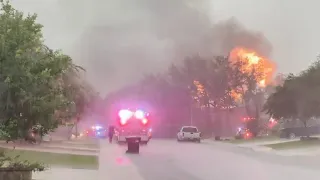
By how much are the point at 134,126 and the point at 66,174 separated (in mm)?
15487

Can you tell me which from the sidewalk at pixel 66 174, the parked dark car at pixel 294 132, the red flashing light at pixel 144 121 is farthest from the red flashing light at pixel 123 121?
the parked dark car at pixel 294 132

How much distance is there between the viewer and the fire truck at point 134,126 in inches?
1115

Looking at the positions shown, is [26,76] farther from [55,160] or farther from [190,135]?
[190,135]

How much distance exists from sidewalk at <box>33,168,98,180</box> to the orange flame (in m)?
49.0

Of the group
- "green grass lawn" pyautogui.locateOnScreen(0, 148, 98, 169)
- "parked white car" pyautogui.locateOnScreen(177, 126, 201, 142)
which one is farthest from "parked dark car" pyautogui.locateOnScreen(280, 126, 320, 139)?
"green grass lawn" pyautogui.locateOnScreen(0, 148, 98, 169)

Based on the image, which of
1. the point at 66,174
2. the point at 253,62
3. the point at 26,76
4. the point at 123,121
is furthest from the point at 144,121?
the point at 253,62

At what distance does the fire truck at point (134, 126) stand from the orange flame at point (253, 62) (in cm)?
3459

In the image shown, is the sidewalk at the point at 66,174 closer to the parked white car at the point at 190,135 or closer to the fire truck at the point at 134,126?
the fire truck at the point at 134,126

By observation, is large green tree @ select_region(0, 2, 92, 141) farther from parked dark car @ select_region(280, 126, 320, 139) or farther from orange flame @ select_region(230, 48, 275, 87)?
orange flame @ select_region(230, 48, 275, 87)

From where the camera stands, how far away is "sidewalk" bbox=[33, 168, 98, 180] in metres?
12.1

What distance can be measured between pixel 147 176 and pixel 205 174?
1677 mm

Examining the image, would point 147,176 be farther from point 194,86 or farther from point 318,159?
point 194,86

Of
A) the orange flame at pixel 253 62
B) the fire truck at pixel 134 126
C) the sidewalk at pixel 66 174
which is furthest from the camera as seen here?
the orange flame at pixel 253 62

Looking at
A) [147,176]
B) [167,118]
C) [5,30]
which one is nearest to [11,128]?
[5,30]
